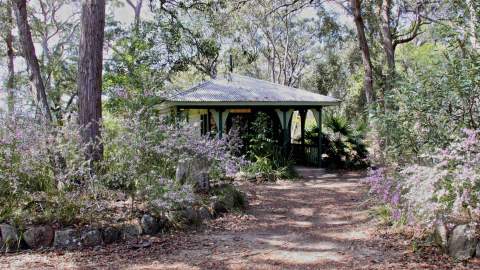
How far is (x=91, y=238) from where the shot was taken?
545cm

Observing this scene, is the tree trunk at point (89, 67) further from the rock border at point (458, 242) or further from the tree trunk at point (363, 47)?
the tree trunk at point (363, 47)

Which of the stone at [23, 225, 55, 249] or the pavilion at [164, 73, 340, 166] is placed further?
the pavilion at [164, 73, 340, 166]

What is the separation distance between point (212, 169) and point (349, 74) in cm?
2560

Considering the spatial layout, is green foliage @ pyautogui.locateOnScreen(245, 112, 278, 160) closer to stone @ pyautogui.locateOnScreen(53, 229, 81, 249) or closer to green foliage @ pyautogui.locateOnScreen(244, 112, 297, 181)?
green foliage @ pyautogui.locateOnScreen(244, 112, 297, 181)

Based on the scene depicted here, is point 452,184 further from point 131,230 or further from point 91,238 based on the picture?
point 91,238

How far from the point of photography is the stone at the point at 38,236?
5.32 metres

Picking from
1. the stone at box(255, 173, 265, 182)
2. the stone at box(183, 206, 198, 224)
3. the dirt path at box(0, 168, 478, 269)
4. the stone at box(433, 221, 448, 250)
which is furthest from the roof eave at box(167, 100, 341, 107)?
the stone at box(433, 221, 448, 250)

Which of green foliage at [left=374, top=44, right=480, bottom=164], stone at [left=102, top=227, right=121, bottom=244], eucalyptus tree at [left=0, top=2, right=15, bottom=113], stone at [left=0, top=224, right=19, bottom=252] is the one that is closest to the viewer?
green foliage at [left=374, top=44, right=480, bottom=164]

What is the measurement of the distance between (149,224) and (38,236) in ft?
4.57

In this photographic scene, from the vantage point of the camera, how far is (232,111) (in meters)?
14.1

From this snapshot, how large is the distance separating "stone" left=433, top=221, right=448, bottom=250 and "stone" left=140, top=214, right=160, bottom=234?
3603 millimetres

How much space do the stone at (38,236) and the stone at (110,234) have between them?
24.6 inches

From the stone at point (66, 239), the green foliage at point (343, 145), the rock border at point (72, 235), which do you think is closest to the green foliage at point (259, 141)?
the green foliage at point (343, 145)

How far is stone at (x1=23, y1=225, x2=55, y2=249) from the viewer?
17.4ft
